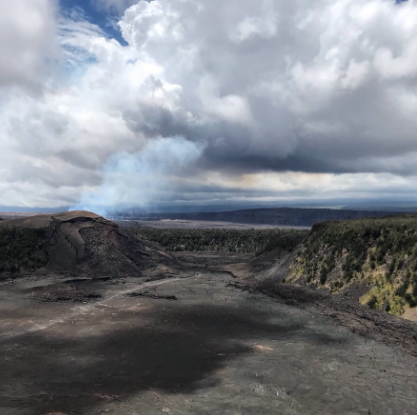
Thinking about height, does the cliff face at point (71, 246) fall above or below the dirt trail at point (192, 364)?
above

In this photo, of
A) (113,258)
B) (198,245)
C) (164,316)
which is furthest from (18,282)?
(198,245)

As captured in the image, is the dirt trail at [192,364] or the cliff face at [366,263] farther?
the cliff face at [366,263]

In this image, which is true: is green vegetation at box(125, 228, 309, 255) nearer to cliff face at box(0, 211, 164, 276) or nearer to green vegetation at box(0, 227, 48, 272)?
cliff face at box(0, 211, 164, 276)

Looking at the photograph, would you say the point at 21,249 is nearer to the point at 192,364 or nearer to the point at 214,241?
the point at 192,364

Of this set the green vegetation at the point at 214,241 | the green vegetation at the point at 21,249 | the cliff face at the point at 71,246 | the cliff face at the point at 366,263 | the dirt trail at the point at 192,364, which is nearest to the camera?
the dirt trail at the point at 192,364

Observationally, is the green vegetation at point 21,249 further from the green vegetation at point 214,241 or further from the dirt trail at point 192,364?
the green vegetation at point 214,241

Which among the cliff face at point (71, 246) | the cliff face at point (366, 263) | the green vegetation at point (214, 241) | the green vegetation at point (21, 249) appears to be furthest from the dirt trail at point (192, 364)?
the green vegetation at point (214, 241)

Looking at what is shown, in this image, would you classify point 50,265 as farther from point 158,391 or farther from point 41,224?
point 158,391
